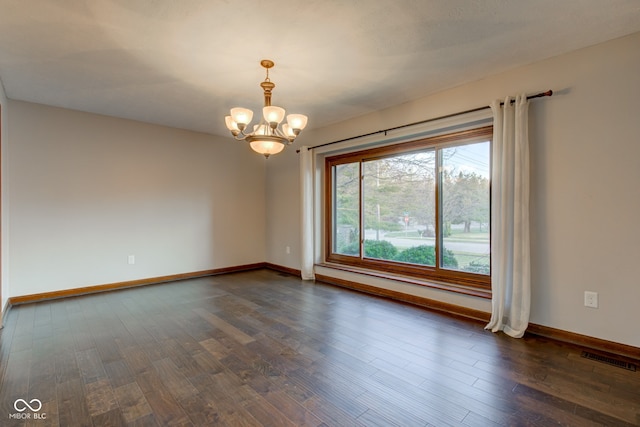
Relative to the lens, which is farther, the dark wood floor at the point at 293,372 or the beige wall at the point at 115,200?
the beige wall at the point at 115,200

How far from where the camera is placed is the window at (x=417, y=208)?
3420 millimetres

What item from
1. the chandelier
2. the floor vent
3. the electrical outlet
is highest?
the chandelier

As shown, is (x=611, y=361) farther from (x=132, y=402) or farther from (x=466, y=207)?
(x=132, y=402)

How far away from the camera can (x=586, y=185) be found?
2557mm

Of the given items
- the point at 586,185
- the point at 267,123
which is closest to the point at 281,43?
the point at 267,123

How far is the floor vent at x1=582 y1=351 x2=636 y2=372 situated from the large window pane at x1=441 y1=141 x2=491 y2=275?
1.10 metres

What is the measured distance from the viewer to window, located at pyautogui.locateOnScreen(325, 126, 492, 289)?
11.2 ft

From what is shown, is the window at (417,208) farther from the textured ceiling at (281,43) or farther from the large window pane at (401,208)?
the textured ceiling at (281,43)

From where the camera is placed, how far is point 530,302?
2785 mm

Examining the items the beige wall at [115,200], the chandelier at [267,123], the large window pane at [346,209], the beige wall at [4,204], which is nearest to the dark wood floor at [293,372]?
the beige wall at [4,204]

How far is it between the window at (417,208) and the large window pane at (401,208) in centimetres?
1

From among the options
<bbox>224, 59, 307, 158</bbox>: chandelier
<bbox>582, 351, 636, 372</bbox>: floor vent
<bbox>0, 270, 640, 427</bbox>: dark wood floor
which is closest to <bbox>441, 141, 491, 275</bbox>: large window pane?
<bbox>0, 270, 640, 427</bbox>: dark wood floor

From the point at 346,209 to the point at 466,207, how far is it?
1.91 metres

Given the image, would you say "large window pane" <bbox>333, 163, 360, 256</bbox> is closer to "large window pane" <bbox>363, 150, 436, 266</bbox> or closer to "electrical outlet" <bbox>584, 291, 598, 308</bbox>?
"large window pane" <bbox>363, 150, 436, 266</bbox>
